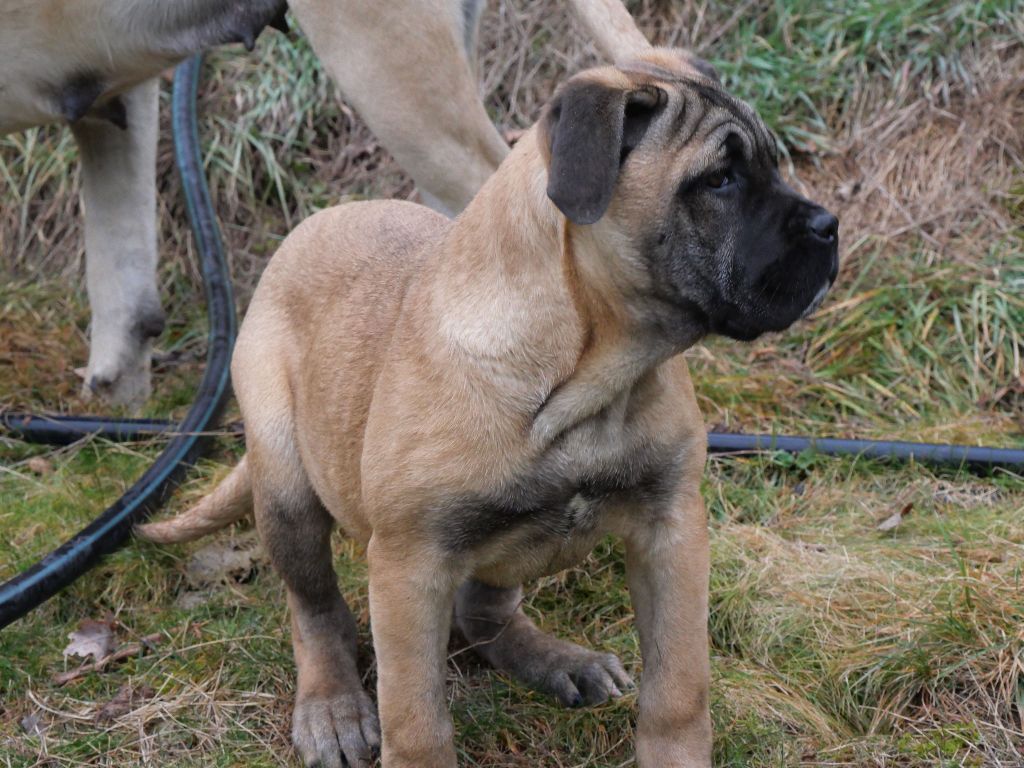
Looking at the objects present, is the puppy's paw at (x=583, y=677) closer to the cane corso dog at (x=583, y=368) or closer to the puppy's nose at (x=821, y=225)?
the cane corso dog at (x=583, y=368)

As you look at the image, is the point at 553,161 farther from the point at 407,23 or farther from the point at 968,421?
the point at 968,421

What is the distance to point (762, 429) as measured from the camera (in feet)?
18.6

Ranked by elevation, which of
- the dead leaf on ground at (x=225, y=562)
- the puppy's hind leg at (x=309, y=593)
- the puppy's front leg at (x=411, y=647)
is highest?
the puppy's front leg at (x=411, y=647)

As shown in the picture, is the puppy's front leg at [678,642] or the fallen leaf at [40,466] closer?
the puppy's front leg at [678,642]

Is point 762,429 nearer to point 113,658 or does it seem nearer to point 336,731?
point 336,731

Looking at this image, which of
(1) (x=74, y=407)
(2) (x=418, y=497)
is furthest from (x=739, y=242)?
(1) (x=74, y=407)

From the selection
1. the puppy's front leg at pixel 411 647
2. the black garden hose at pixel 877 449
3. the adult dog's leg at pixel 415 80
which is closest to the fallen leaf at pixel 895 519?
the black garden hose at pixel 877 449

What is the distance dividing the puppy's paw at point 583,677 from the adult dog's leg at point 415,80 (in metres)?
1.68

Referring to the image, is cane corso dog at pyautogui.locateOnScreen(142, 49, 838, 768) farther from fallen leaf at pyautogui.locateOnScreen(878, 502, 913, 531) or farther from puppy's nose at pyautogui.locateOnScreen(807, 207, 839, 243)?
fallen leaf at pyautogui.locateOnScreen(878, 502, 913, 531)

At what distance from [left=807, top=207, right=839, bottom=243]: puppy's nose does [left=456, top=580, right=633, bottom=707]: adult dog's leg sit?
1.56 metres

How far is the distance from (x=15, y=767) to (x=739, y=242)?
8.46ft

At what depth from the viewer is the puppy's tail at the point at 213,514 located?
453cm

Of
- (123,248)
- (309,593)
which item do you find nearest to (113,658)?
(309,593)

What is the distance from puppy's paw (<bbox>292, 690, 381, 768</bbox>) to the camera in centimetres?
383
